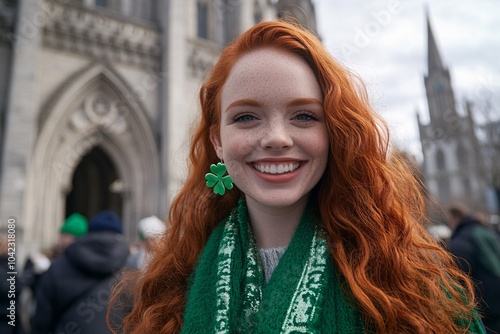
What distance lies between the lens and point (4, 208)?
29.9ft

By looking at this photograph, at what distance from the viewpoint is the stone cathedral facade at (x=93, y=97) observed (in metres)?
9.80

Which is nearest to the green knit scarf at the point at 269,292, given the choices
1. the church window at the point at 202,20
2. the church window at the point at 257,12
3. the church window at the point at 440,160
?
the church window at the point at 202,20

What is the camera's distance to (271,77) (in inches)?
47.3

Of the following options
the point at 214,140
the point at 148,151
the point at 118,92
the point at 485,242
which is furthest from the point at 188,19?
the point at 214,140

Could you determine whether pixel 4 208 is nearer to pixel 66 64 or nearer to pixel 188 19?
pixel 66 64

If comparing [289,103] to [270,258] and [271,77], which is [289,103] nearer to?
[271,77]

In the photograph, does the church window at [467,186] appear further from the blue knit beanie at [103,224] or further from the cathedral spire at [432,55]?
the blue knit beanie at [103,224]

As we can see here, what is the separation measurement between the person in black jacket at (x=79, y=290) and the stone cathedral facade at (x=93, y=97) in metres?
6.65

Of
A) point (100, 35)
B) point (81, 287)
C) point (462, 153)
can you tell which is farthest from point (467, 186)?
point (81, 287)

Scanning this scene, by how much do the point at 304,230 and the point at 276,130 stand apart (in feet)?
1.06

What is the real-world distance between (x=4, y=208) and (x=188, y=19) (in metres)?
8.57

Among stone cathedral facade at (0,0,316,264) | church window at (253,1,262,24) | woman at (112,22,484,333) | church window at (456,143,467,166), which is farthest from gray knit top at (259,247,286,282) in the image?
church window at (456,143,467,166)

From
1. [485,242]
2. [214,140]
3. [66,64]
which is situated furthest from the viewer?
[66,64]

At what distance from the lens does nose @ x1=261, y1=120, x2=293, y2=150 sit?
1162mm
